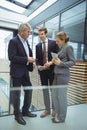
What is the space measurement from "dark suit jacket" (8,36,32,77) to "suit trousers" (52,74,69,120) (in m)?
0.41

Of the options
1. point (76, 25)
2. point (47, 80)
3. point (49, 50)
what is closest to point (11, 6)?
point (76, 25)

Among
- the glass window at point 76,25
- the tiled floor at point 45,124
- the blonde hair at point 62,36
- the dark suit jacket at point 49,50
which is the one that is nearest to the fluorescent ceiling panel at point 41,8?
the glass window at point 76,25

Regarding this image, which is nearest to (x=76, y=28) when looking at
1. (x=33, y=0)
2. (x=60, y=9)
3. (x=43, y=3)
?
(x=60, y=9)

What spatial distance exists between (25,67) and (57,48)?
47 centimetres

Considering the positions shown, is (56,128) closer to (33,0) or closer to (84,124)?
(84,124)

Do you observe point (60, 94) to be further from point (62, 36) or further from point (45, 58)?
point (62, 36)

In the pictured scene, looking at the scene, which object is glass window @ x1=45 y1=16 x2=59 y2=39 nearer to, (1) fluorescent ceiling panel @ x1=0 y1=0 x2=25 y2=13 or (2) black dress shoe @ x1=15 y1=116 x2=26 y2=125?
(1) fluorescent ceiling panel @ x1=0 y1=0 x2=25 y2=13

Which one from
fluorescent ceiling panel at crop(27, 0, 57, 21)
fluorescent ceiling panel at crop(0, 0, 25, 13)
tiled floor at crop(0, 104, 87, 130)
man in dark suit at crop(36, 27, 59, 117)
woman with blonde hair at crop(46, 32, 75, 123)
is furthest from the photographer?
fluorescent ceiling panel at crop(0, 0, 25, 13)

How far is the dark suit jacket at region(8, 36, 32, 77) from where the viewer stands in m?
2.05

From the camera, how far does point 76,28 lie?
382cm

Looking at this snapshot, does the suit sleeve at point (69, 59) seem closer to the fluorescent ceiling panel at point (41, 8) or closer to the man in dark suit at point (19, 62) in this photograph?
the man in dark suit at point (19, 62)

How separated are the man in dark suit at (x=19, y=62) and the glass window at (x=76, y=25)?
1583mm

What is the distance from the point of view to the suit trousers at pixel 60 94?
6.89 ft

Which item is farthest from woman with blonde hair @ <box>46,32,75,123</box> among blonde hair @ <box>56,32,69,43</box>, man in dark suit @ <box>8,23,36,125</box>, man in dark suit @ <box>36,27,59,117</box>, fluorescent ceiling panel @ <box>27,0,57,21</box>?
fluorescent ceiling panel @ <box>27,0,57,21</box>
